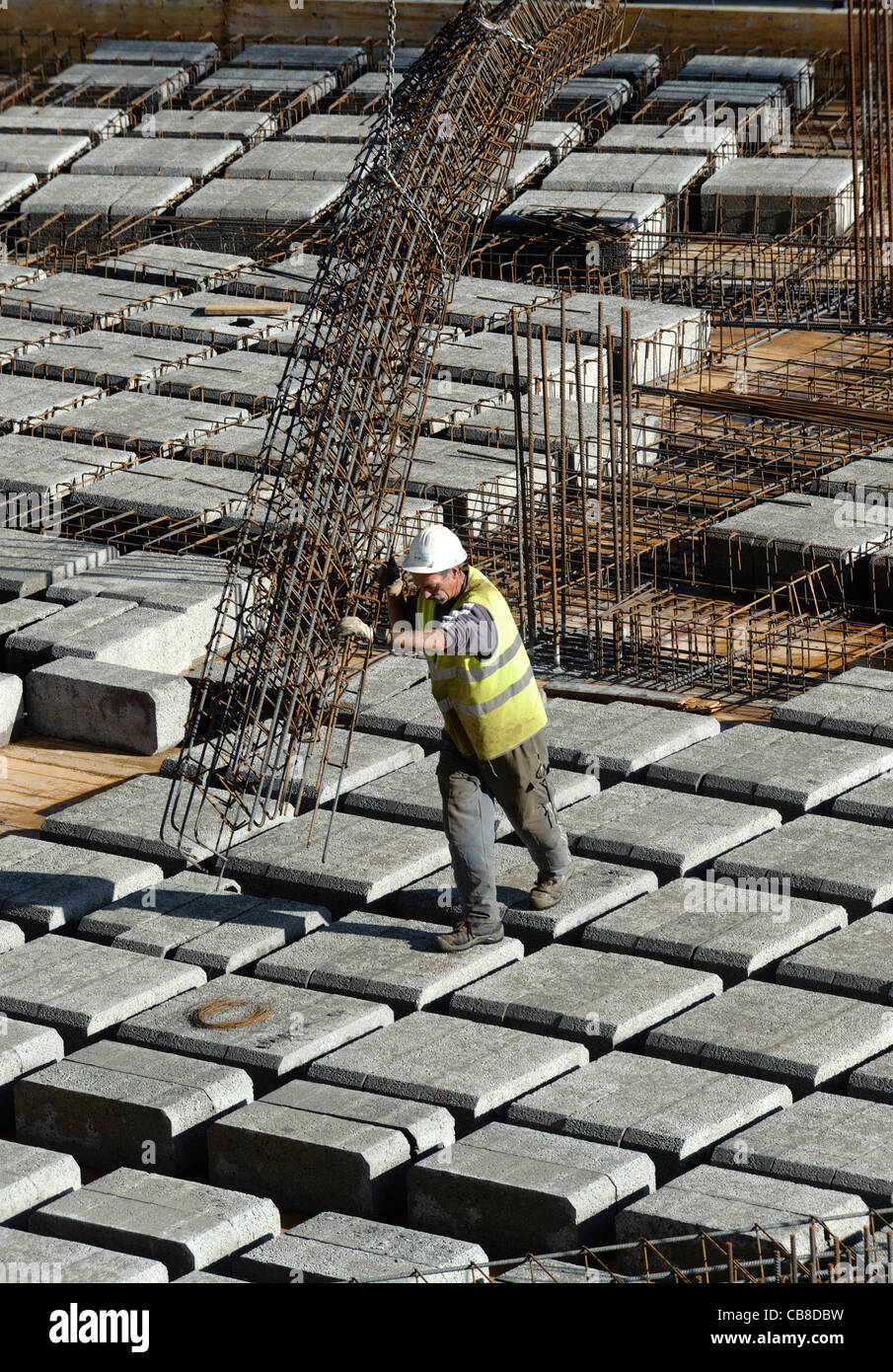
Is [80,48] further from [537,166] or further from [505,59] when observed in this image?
[505,59]

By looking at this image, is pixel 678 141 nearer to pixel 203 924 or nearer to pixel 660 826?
pixel 660 826

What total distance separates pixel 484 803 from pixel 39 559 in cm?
627

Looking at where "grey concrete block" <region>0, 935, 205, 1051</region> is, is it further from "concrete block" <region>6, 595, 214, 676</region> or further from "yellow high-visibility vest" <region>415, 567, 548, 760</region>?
"concrete block" <region>6, 595, 214, 676</region>

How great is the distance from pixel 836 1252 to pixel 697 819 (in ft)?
13.2

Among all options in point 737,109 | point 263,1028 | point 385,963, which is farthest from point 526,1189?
point 737,109

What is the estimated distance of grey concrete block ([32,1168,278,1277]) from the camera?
30.2ft

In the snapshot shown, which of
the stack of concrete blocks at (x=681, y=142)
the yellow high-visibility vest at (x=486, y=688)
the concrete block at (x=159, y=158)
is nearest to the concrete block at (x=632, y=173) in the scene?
the stack of concrete blocks at (x=681, y=142)

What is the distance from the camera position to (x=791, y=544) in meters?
16.4

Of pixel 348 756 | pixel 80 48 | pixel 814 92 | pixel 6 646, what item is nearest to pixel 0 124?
pixel 80 48

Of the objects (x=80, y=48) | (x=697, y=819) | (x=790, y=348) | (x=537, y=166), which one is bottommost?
(x=697, y=819)

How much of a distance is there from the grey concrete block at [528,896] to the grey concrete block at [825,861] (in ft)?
1.66

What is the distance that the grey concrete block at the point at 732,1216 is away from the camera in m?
9.00

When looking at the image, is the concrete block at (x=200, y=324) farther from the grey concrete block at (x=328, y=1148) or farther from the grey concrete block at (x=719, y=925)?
the grey concrete block at (x=328, y=1148)

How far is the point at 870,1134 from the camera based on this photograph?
9672 millimetres
